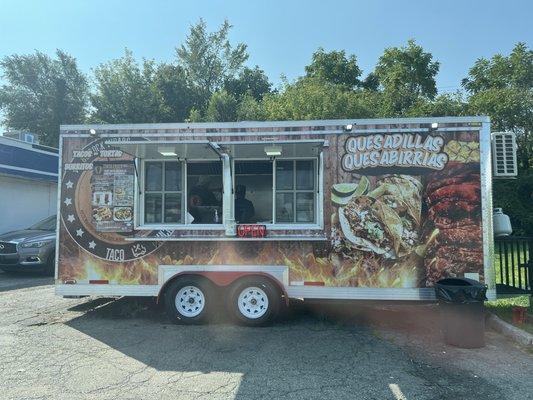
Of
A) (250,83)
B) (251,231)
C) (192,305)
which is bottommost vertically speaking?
(192,305)

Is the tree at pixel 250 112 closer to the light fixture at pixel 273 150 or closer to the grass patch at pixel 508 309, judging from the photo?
the light fixture at pixel 273 150

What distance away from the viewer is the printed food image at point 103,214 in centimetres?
716

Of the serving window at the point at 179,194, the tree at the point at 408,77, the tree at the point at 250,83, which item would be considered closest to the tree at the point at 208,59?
the tree at the point at 250,83

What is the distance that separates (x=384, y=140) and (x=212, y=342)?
12.5 ft

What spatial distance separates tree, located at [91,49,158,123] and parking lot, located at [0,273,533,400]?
78.8 ft

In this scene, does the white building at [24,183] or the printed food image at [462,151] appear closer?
the printed food image at [462,151]

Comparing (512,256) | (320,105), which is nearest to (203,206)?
(512,256)

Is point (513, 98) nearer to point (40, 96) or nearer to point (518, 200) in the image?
point (518, 200)

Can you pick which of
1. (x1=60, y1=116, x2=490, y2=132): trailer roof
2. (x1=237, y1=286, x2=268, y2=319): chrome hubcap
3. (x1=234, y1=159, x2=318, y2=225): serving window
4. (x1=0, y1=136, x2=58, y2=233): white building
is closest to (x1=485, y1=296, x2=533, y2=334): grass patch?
(x1=60, y1=116, x2=490, y2=132): trailer roof

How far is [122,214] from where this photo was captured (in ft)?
23.4

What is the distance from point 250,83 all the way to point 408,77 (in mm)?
14652

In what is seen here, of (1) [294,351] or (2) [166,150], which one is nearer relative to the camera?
(1) [294,351]

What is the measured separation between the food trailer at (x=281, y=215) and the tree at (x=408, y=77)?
64.9 feet

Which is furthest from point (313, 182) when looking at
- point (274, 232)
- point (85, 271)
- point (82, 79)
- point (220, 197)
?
point (82, 79)
